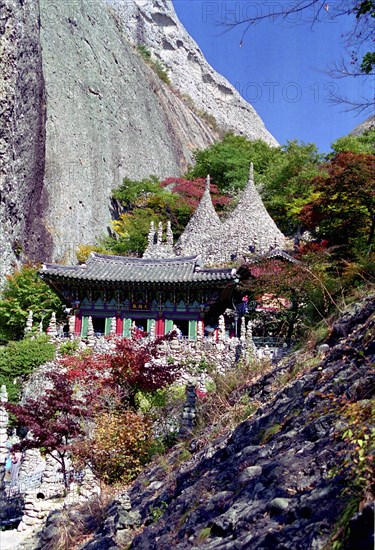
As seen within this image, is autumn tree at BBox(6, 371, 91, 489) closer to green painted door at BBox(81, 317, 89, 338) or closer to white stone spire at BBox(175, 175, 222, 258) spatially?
green painted door at BBox(81, 317, 89, 338)

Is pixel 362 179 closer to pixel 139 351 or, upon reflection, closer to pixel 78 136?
pixel 139 351

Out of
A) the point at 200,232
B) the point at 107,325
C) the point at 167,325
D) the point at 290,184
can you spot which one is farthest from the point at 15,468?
the point at 290,184

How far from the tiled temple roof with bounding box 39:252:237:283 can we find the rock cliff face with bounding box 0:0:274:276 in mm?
6418

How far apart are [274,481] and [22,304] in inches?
783

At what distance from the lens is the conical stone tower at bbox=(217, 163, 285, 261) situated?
23719 millimetres

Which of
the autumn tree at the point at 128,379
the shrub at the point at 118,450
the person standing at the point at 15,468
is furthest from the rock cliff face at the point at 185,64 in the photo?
the shrub at the point at 118,450

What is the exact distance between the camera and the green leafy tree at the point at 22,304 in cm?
2178

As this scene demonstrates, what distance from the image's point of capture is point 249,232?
24.2 meters

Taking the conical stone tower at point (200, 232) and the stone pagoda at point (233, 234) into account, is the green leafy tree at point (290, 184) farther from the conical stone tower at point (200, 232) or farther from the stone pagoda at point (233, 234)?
the conical stone tower at point (200, 232)

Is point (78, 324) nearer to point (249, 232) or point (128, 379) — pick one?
point (128, 379)

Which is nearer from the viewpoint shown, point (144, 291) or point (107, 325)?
point (144, 291)

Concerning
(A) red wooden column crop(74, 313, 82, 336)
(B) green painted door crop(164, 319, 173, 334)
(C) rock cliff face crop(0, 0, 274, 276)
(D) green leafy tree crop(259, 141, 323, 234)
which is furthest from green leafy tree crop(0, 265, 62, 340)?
(D) green leafy tree crop(259, 141, 323, 234)

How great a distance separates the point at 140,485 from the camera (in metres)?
7.92

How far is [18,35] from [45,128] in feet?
21.4
